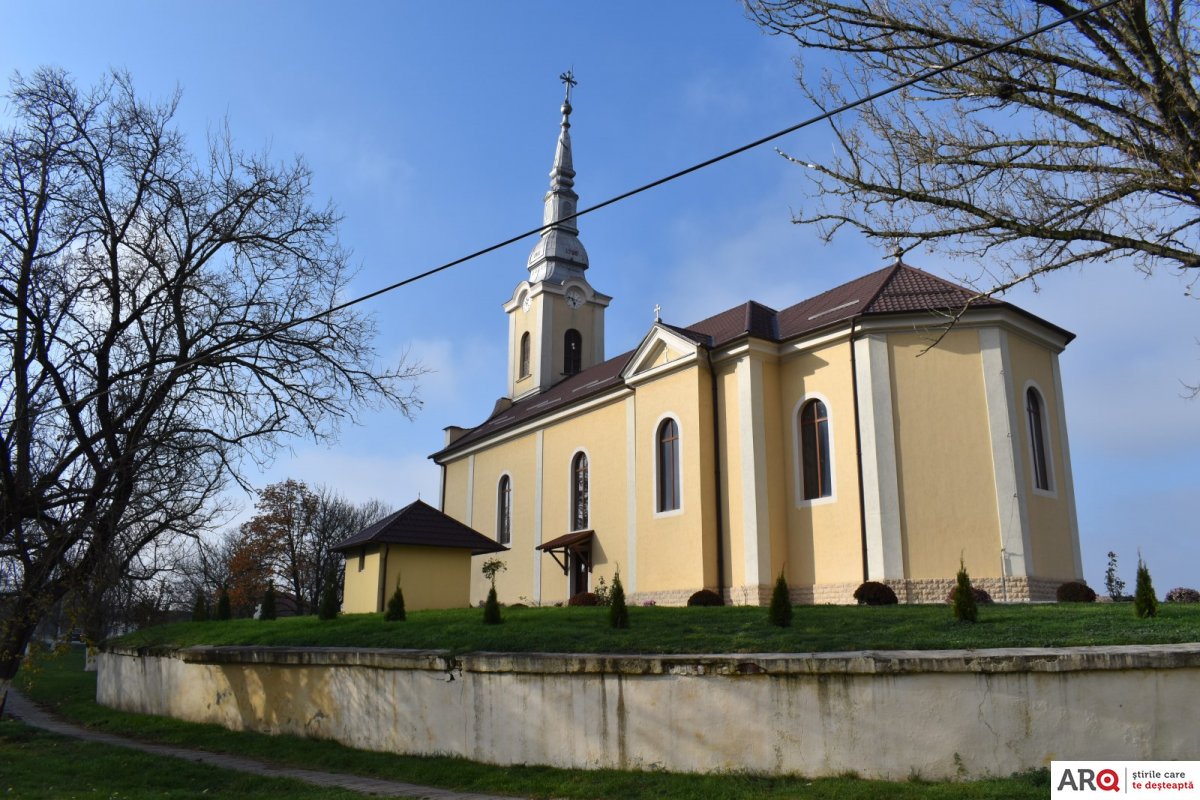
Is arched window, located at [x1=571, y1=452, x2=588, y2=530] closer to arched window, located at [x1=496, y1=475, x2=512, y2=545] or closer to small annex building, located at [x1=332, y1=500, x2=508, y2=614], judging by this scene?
arched window, located at [x1=496, y1=475, x2=512, y2=545]

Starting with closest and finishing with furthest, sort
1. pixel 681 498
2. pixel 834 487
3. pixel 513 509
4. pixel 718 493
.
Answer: pixel 834 487, pixel 718 493, pixel 681 498, pixel 513 509

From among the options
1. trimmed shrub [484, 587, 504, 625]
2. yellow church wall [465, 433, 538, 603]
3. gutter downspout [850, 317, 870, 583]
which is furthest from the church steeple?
trimmed shrub [484, 587, 504, 625]

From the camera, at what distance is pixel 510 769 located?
1113cm

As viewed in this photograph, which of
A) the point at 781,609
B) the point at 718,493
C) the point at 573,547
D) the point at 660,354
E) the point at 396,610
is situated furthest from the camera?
the point at 573,547

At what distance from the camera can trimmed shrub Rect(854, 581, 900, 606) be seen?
17.9m

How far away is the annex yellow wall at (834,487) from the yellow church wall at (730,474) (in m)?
1.12

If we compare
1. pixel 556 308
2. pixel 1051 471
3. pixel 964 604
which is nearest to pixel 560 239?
pixel 556 308

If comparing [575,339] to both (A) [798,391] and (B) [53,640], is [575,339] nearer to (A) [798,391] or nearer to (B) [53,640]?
(A) [798,391]

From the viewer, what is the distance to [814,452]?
71.2ft

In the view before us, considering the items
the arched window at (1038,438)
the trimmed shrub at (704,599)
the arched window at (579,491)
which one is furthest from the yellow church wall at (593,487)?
the arched window at (1038,438)

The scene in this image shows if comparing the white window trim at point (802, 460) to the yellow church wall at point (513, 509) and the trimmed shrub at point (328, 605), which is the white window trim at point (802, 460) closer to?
the trimmed shrub at point (328, 605)

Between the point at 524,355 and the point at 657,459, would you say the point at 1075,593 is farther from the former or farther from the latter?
the point at 524,355

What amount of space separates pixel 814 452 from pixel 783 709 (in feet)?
40.7

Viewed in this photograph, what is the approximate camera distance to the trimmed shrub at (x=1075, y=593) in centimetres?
1766
